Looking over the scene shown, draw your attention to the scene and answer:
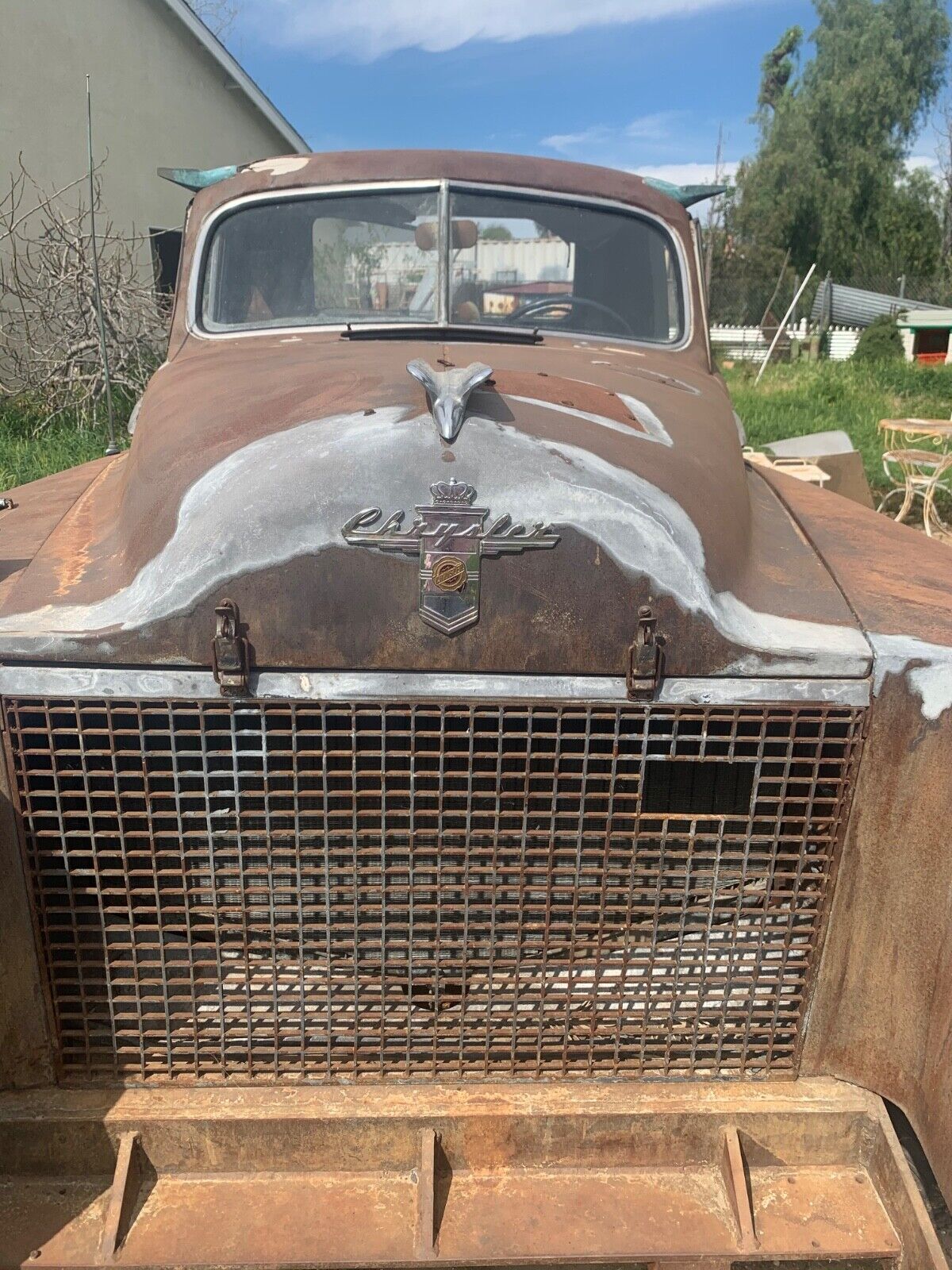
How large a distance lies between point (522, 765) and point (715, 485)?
2.10 feet

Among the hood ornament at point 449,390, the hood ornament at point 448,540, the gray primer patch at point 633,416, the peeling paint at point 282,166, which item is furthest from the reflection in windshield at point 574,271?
the hood ornament at point 448,540

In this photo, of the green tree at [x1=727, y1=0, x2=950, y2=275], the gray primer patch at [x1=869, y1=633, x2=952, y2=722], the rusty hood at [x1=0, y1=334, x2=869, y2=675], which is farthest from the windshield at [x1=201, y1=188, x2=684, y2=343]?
the green tree at [x1=727, y1=0, x2=950, y2=275]

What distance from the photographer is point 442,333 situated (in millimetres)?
2619

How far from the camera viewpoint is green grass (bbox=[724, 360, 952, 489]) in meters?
12.0

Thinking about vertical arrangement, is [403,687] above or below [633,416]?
below

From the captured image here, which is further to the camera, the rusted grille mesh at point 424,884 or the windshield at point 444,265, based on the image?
the windshield at point 444,265

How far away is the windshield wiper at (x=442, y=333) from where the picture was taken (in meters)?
2.60

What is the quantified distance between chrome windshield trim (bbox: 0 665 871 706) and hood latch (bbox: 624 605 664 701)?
0.08 ft

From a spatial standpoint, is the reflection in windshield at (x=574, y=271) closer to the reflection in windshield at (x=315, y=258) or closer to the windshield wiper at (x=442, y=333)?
A: the reflection in windshield at (x=315, y=258)

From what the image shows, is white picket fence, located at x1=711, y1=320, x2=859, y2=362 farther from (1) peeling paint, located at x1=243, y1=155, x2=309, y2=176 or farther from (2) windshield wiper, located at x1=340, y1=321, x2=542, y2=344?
(2) windshield wiper, located at x1=340, y1=321, x2=542, y2=344

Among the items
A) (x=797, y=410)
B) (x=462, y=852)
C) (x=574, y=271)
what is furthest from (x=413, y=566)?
(x=797, y=410)

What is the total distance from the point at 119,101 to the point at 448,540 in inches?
454

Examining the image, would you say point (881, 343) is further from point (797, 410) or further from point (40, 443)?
point (40, 443)

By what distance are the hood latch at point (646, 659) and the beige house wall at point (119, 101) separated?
9402mm
